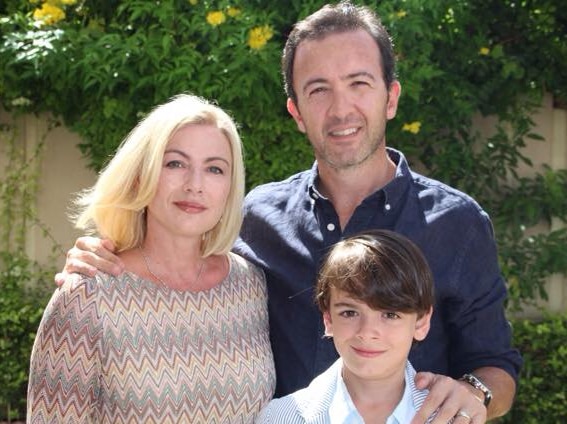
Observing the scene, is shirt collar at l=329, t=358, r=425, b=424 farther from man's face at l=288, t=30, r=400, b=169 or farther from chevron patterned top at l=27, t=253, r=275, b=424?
man's face at l=288, t=30, r=400, b=169

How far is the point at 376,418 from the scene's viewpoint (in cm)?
243

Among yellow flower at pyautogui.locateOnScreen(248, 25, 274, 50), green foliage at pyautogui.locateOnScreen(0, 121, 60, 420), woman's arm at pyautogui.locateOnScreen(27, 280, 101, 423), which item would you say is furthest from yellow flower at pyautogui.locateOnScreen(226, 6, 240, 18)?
woman's arm at pyautogui.locateOnScreen(27, 280, 101, 423)

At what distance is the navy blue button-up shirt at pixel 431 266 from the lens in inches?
111

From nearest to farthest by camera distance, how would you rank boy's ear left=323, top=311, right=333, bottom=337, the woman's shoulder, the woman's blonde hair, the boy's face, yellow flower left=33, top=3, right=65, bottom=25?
the boy's face
boy's ear left=323, top=311, right=333, bottom=337
the woman's blonde hair
the woman's shoulder
yellow flower left=33, top=3, right=65, bottom=25

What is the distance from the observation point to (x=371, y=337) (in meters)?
2.39

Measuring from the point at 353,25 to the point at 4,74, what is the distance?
274cm

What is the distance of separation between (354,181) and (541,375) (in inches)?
107

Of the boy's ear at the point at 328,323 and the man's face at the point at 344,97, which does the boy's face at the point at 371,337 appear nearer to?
the boy's ear at the point at 328,323

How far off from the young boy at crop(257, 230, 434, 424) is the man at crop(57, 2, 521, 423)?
0.32m

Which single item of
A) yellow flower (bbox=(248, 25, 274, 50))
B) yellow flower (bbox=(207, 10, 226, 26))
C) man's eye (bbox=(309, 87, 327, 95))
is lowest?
man's eye (bbox=(309, 87, 327, 95))

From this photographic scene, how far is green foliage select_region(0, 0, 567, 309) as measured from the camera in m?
4.75

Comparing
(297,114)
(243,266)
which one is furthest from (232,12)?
(243,266)

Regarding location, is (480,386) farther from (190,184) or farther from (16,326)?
(16,326)

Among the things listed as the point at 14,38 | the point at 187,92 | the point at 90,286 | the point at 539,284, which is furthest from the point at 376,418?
the point at 14,38
